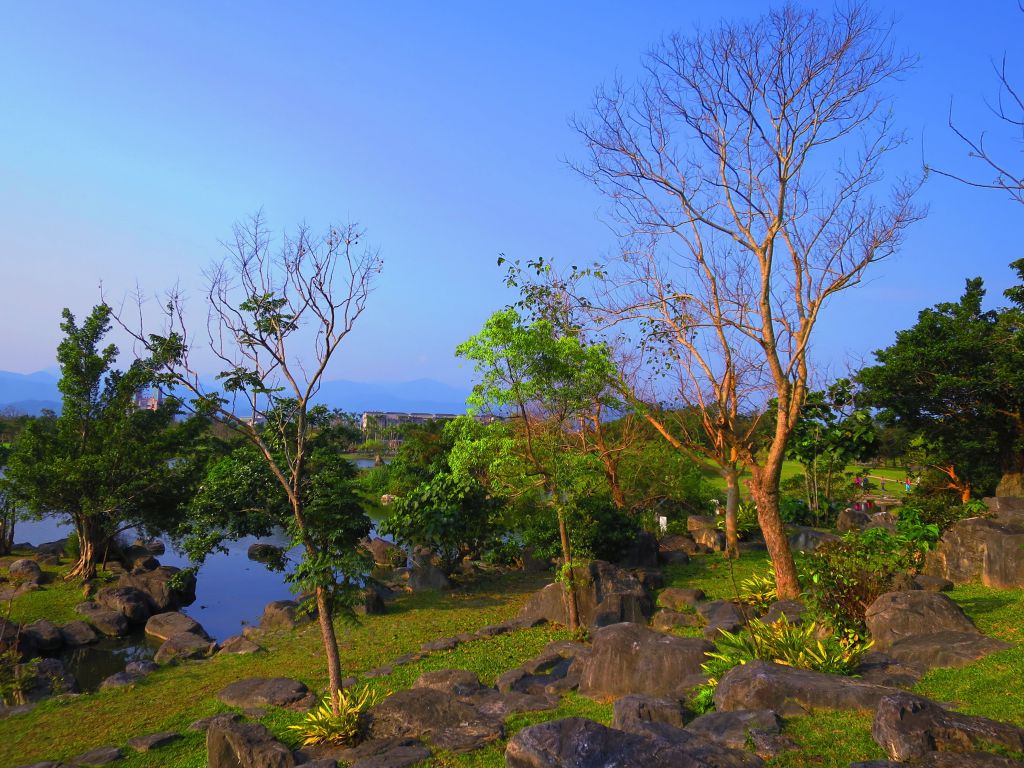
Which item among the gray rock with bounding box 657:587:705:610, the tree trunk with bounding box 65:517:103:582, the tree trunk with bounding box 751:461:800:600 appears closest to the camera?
the tree trunk with bounding box 751:461:800:600

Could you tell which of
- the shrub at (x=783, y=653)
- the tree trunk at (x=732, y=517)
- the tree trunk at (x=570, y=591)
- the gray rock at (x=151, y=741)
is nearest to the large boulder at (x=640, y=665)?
the shrub at (x=783, y=653)

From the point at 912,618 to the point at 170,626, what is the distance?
671 inches

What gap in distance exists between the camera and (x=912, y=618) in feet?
33.5

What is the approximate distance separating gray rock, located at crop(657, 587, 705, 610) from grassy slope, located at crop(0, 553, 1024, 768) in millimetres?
1404

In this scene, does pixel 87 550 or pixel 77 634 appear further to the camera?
pixel 87 550

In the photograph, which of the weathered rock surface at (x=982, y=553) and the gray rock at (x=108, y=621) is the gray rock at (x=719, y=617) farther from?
the gray rock at (x=108, y=621)

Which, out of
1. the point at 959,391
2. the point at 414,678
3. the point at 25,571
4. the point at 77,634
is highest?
the point at 959,391

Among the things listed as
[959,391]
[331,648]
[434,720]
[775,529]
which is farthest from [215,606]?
[959,391]

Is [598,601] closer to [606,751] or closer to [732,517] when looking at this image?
[732,517]

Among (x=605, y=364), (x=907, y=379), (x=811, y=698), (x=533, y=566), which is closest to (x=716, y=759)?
(x=811, y=698)

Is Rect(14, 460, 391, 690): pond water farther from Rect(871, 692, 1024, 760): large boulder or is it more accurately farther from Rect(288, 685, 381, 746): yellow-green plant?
Rect(871, 692, 1024, 760): large boulder

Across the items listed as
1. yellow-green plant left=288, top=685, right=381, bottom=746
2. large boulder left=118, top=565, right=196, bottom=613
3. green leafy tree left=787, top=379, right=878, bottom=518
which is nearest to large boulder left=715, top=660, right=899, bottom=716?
yellow-green plant left=288, top=685, right=381, bottom=746

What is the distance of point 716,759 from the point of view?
233 inches

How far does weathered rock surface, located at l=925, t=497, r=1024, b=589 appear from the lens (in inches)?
534
